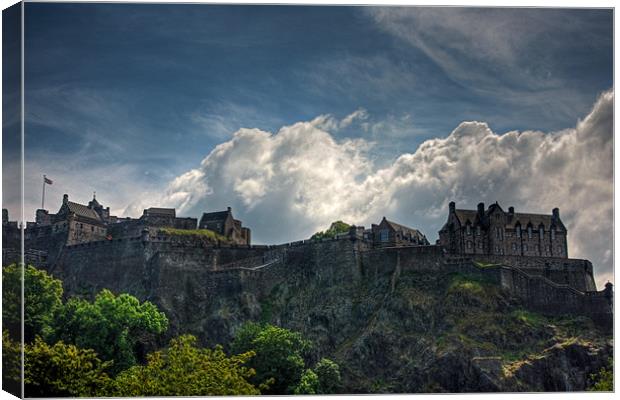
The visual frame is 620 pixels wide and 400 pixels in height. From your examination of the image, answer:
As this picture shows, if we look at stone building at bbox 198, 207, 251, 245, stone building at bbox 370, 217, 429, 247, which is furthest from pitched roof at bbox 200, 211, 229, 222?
stone building at bbox 370, 217, 429, 247

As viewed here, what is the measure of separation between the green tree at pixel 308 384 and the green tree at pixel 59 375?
12.6m

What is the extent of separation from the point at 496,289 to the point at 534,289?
252 centimetres

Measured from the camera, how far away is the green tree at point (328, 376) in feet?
178

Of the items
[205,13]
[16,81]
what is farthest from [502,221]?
[16,81]

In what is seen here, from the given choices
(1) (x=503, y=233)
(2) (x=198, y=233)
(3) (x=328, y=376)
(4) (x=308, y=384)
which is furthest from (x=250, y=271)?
(1) (x=503, y=233)

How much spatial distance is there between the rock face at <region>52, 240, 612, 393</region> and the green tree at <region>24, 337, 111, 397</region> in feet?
58.5

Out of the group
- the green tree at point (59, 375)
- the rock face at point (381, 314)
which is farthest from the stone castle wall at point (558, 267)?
the green tree at point (59, 375)

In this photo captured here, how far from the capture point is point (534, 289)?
60656 mm

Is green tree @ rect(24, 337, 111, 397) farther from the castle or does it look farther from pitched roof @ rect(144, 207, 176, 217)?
pitched roof @ rect(144, 207, 176, 217)

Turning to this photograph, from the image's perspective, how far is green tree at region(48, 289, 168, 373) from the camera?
56.0 metres

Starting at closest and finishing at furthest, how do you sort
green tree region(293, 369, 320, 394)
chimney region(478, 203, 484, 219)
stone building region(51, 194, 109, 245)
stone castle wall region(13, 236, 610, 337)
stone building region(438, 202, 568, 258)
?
green tree region(293, 369, 320, 394) < stone castle wall region(13, 236, 610, 337) < stone building region(438, 202, 568, 258) < chimney region(478, 203, 484, 219) < stone building region(51, 194, 109, 245)

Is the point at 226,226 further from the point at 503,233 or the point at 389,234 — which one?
the point at 503,233

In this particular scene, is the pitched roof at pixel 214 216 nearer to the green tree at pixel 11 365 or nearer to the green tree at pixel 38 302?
the green tree at pixel 38 302

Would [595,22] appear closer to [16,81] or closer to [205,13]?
[205,13]
